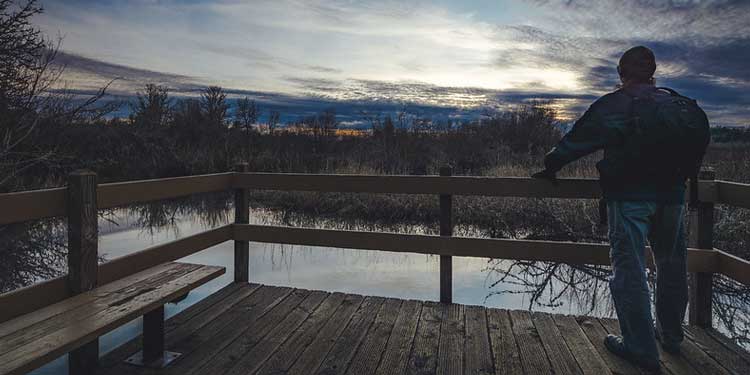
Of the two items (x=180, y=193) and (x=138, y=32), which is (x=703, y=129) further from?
(x=138, y=32)

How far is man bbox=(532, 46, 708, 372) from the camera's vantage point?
235 cm

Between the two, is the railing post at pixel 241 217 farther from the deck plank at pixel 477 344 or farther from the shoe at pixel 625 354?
the shoe at pixel 625 354

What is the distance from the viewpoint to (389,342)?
113 inches

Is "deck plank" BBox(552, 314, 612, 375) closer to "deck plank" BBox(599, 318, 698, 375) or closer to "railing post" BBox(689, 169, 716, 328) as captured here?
"deck plank" BBox(599, 318, 698, 375)

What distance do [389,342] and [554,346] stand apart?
104 cm

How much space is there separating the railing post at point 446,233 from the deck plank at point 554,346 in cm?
68

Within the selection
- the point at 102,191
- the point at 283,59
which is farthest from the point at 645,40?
the point at 102,191

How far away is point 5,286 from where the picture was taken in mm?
6090

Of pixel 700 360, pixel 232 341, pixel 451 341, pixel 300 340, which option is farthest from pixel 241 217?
pixel 700 360

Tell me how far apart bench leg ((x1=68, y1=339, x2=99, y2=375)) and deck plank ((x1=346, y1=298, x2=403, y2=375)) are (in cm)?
140

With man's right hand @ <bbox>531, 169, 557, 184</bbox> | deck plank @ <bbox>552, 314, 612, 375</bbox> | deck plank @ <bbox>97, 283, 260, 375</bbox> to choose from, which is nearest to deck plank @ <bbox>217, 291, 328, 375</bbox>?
deck plank @ <bbox>97, 283, 260, 375</bbox>

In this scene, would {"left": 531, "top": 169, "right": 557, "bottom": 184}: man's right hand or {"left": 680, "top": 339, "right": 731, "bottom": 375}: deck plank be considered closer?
{"left": 680, "top": 339, "right": 731, "bottom": 375}: deck plank

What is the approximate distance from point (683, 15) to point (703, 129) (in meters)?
7.46

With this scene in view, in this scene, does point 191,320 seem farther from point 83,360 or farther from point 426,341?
point 426,341
